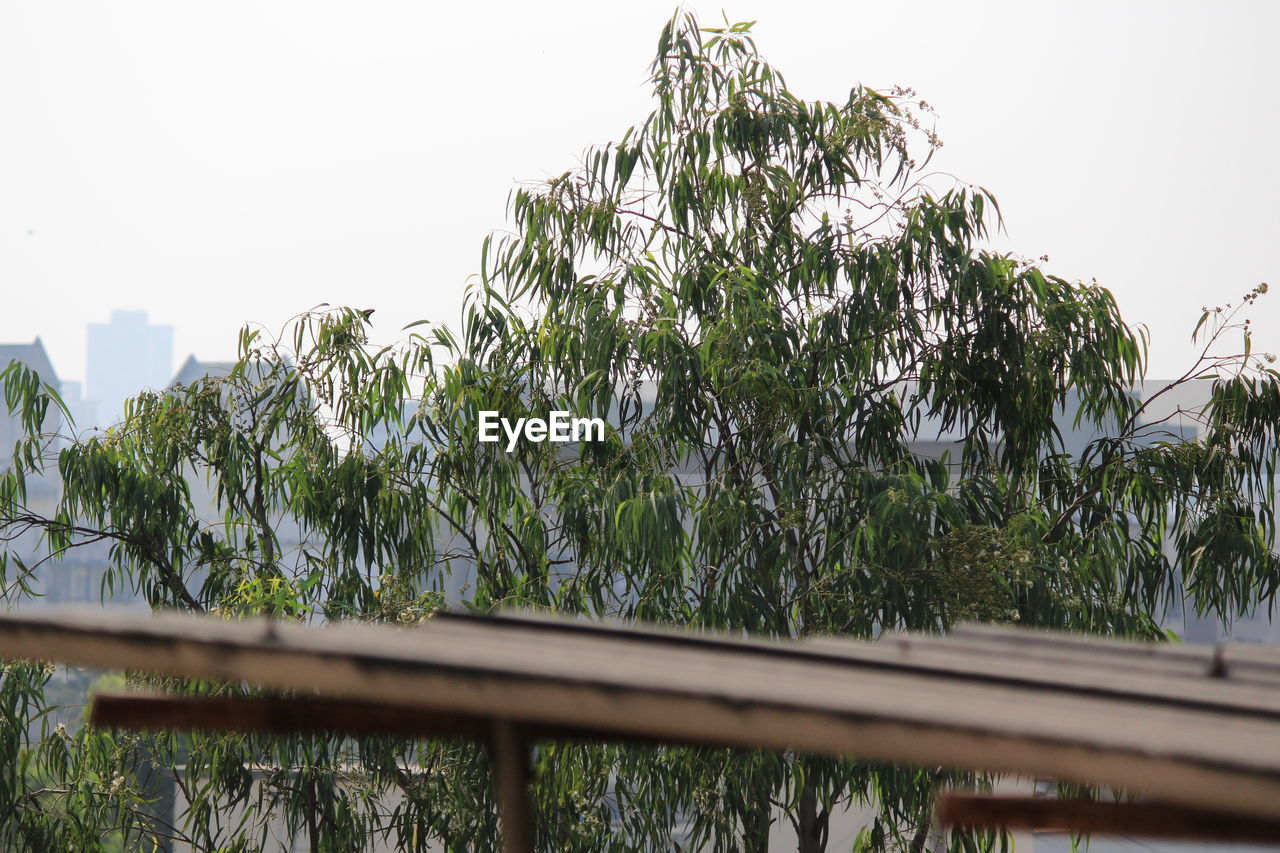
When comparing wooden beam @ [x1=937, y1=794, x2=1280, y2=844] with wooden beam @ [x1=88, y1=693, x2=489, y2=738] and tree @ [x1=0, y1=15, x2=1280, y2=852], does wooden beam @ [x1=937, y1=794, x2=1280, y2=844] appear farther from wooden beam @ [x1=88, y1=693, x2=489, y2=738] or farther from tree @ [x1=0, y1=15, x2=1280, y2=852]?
tree @ [x1=0, y1=15, x2=1280, y2=852]

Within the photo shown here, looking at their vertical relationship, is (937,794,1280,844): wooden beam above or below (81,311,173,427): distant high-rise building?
below

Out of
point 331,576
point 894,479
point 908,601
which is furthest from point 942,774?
point 331,576

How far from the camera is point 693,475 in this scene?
4.70 meters

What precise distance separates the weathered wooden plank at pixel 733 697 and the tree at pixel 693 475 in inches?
97.9

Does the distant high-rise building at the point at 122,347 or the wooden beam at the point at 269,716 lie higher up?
the distant high-rise building at the point at 122,347

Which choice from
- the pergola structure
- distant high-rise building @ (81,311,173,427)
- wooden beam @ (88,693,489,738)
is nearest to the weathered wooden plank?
the pergola structure

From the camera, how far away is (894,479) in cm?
380

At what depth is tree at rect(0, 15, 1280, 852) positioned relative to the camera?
12.7 feet

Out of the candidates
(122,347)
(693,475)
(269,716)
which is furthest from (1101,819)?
(122,347)

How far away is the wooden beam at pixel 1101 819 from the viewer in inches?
46.7

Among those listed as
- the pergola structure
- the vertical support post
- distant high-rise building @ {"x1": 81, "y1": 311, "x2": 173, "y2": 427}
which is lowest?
the vertical support post

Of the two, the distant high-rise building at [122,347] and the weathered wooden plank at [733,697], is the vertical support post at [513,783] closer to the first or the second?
the weathered wooden plank at [733,697]

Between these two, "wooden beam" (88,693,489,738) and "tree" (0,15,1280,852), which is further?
"tree" (0,15,1280,852)

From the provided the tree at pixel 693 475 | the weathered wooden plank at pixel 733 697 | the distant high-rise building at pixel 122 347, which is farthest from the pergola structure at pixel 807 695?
the distant high-rise building at pixel 122 347
